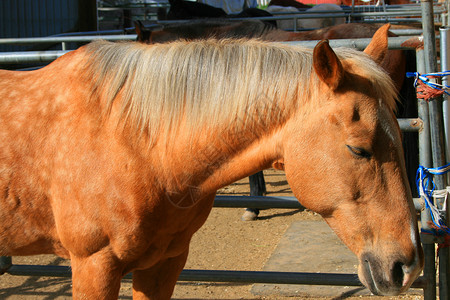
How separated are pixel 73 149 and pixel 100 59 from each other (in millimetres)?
416

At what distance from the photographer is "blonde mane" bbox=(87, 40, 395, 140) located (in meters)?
1.72

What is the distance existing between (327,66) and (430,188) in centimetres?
110

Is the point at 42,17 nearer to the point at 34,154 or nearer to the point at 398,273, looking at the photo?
the point at 34,154

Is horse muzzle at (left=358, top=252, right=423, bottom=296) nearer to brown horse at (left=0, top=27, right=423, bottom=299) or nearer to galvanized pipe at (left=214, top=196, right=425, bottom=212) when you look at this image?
brown horse at (left=0, top=27, right=423, bottom=299)

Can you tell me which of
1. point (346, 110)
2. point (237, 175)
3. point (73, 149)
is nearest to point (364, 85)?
point (346, 110)

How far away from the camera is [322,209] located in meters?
1.67

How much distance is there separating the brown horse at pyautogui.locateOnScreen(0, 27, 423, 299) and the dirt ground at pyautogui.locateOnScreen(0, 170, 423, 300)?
161 centimetres

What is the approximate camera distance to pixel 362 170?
1.60 metres

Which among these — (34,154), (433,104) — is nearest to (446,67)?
(433,104)

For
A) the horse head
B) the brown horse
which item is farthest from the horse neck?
the horse head

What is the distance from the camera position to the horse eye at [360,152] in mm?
1593

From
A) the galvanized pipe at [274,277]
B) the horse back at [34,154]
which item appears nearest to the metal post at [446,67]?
the galvanized pipe at [274,277]

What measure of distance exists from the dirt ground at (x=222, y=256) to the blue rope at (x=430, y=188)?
1.18 metres

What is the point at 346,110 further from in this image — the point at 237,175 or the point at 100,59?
the point at 100,59
